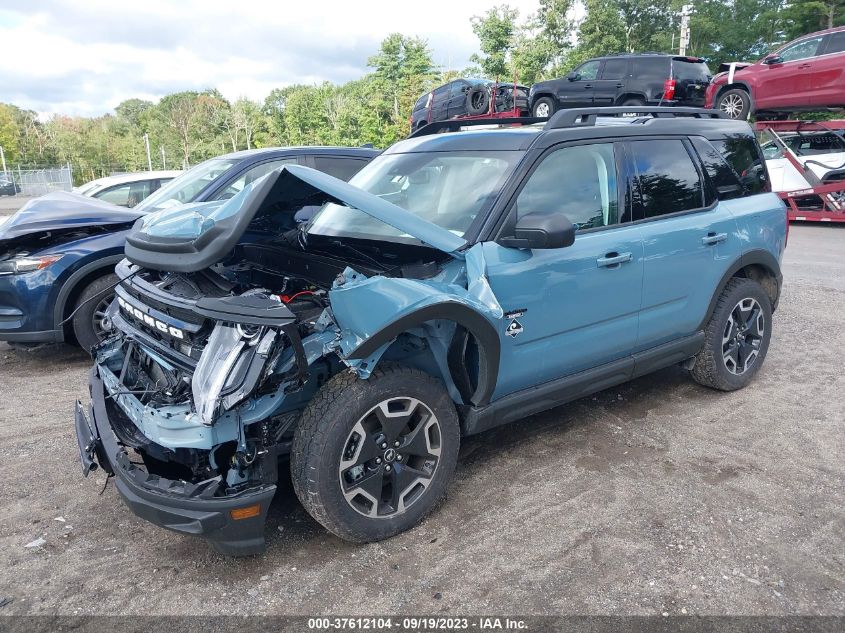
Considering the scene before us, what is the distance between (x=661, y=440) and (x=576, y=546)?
138cm

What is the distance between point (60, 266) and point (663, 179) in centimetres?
471

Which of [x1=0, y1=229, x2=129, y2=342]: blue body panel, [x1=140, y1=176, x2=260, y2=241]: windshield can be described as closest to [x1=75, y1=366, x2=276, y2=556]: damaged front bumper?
[x1=140, y1=176, x2=260, y2=241]: windshield

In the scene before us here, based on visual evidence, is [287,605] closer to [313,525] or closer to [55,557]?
[313,525]

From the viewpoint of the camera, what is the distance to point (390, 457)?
286cm

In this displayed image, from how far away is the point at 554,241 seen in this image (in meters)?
3.00

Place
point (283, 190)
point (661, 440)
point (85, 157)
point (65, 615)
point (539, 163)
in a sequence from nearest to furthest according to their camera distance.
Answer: point (65, 615)
point (283, 190)
point (539, 163)
point (661, 440)
point (85, 157)

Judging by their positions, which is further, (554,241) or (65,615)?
(554,241)

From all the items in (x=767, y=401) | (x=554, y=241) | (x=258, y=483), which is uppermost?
(x=554, y=241)

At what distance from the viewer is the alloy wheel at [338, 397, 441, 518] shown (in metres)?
2.75

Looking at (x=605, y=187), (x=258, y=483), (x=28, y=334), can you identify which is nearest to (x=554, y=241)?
(x=605, y=187)

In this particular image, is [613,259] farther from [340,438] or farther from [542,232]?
[340,438]

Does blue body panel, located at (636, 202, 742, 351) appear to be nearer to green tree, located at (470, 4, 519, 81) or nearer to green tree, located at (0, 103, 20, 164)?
green tree, located at (470, 4, 519, 81)

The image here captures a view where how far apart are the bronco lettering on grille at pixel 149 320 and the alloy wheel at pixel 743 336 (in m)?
3.70

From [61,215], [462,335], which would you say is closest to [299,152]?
[61,215]
